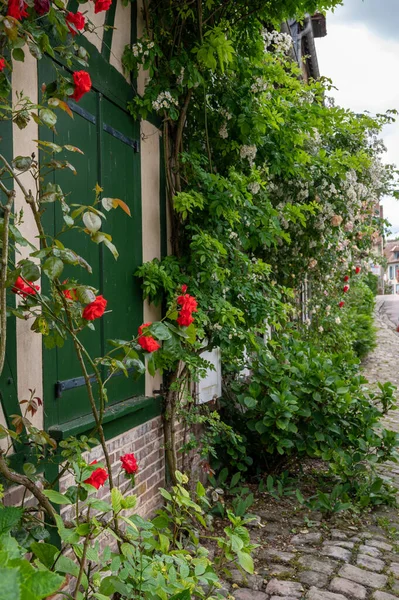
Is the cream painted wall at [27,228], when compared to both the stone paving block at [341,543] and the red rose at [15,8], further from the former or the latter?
the stone paving block at [341,543]

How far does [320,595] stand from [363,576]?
38cm

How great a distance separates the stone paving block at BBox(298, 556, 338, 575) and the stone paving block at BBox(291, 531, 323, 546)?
0.23 m

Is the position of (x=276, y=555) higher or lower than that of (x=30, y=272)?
lower

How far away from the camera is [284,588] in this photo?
10.4 feet

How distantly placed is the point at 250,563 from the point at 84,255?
1.66 m

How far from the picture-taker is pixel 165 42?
12.5ft

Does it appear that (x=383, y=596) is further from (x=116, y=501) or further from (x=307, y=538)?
(x=116, y=501)

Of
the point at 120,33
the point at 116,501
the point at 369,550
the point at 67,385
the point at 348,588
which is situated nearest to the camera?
the point at 116,501

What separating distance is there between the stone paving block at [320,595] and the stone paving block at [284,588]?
0.05 m

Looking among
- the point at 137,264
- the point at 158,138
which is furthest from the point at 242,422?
the point at 158,138

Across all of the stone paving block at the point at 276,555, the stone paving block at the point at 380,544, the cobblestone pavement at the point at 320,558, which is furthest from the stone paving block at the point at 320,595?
the stone paving block at the point at 380,544

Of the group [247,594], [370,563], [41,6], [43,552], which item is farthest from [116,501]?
[370,563]

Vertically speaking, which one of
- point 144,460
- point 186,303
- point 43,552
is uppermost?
point 186,303

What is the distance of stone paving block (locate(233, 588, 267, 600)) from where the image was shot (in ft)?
10.1
